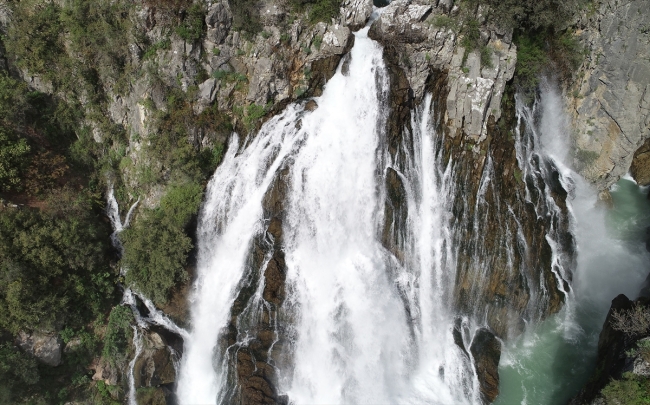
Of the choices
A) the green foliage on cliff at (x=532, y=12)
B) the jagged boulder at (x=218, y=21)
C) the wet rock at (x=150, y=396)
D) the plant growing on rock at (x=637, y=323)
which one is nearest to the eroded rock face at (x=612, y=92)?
the green foliage on cliff at (x=532, y=12)

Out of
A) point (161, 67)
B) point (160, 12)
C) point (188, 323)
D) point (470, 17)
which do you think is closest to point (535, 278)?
point (470, 17)

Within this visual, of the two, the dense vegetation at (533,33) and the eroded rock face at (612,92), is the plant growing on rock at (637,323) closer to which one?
the eroded rock face at (612,92)

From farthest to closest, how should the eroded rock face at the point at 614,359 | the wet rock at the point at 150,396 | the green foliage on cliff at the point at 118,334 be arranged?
the green foliage on cliff at the point at 118,334 < the wet rock at the point at 150,396 < the eroded rock face at the point at 614,359

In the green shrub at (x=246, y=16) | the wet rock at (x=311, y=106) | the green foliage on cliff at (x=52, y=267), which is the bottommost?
the green foliage on cliff at (x=52, y=267)

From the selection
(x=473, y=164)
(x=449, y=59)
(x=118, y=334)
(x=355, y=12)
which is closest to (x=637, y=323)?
(x=473, y=164)

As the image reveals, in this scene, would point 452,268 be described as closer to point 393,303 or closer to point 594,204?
point 393,303

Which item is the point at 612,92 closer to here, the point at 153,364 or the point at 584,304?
the point at 584,304
